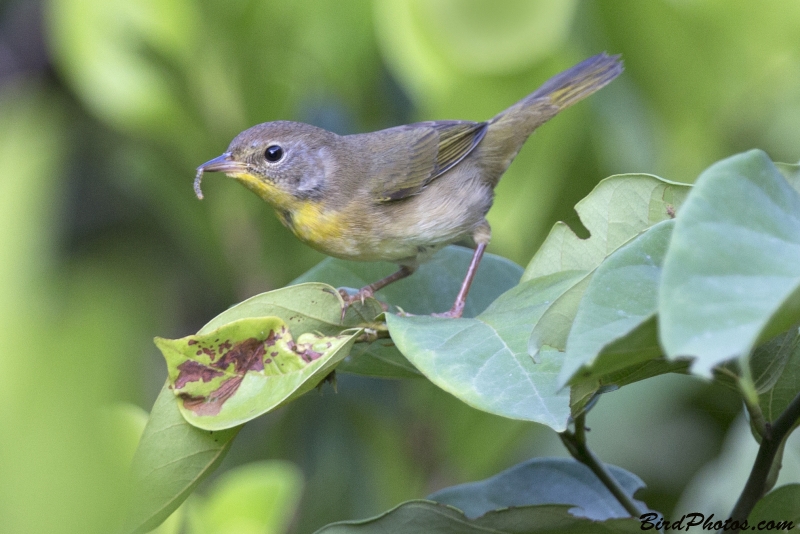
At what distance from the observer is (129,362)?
2.20 feet

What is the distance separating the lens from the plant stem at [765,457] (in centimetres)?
145

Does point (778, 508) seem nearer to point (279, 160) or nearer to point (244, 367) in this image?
point (244, 367)

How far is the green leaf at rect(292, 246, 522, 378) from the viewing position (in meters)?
2.21

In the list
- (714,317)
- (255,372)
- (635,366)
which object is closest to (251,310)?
(255,372)

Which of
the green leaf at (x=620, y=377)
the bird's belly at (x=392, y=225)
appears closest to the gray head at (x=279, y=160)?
the bird's belly at (x=392, y=225)

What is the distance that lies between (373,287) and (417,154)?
1490mm

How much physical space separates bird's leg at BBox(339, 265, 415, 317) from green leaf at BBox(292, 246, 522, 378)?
0.8 inches

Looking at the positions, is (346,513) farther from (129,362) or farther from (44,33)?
(44,33)

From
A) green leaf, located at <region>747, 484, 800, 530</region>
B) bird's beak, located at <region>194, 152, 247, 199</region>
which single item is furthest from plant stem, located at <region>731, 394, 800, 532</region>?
bird's beak, located at <region>194, 152, 247, 199</region>

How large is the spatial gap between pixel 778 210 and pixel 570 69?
2.47m

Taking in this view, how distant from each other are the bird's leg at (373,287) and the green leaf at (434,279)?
0.02 m

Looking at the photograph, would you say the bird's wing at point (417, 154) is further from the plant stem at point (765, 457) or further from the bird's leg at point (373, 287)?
the plant stem at point (765, 457)

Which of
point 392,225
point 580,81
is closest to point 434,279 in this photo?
point 392,225

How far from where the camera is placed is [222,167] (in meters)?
3.19
